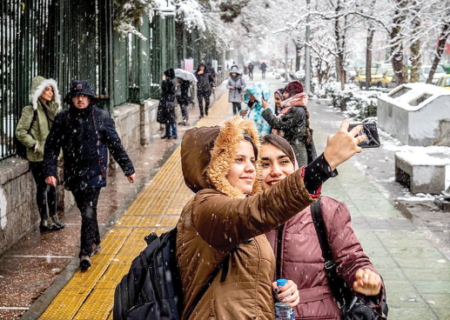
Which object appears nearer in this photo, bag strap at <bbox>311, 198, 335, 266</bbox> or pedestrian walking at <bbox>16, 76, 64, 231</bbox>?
bag strap at <bbox>311, 198, 335, 266</bbox>

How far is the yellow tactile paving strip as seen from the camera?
5648mm

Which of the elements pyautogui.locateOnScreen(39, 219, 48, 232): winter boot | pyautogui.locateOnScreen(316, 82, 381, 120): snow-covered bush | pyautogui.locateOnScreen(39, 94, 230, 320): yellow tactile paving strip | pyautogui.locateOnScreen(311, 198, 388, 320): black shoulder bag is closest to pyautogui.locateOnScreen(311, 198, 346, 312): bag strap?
pyautogui.locateOnScreen(311, 198, 388, 320): black shoulder bag

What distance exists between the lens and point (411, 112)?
1614cm

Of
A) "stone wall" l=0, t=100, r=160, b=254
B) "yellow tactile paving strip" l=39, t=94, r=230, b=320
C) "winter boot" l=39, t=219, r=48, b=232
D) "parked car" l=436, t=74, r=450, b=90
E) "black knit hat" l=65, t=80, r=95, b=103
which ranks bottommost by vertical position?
"yellow tactile paving strip" l=39, t=94, r=230, b=320

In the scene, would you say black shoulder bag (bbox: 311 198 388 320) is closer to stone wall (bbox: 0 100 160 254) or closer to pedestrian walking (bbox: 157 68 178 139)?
stone wall (bbox: 0 100 160 254)

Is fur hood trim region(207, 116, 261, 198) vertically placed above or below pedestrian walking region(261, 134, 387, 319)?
above

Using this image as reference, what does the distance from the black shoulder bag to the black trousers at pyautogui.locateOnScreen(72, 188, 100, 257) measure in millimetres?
4048

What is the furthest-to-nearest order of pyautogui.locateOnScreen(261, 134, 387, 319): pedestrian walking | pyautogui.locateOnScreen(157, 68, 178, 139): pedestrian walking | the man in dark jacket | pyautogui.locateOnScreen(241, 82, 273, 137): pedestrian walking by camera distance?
pyautogui.locateOnScreen(157, 68, 178, 139): pedestrian walking, pyautogui.locateOnScreen(241, 82, 273, 137): pedestrian walking, the man in dark jacket, pyautogui.locateOnScreen(261, 134, 387, 319): pedestrian walking

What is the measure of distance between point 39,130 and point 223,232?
6.07 m

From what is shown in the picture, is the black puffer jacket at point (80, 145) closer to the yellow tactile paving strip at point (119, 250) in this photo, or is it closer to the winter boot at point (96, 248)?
the winter boot at point (96, 248)

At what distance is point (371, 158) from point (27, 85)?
8375mm

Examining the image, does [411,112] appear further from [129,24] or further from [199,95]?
[199,95]

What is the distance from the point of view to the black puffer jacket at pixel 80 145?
6660 millimetres

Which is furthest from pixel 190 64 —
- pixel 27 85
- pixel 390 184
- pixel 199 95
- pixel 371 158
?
pixel 27 85
